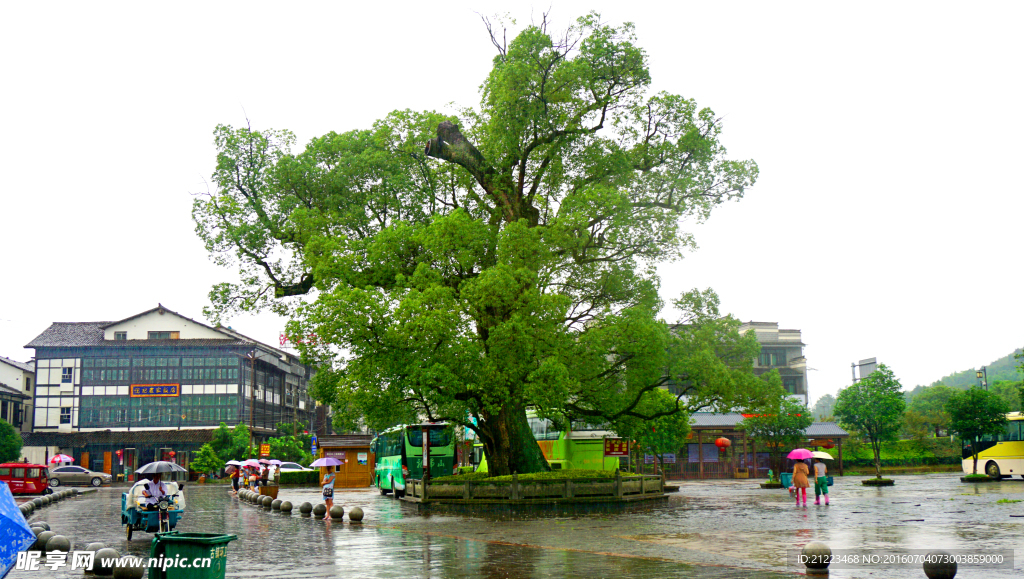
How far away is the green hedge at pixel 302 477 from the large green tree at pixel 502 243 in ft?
96.5

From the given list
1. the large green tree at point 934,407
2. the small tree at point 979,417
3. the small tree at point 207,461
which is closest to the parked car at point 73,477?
the small tree at point 207,461

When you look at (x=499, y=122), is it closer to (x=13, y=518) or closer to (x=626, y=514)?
(x=626, y=514)

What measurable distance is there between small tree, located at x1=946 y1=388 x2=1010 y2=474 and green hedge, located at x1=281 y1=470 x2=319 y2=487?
139ft

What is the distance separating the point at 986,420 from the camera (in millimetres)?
47000

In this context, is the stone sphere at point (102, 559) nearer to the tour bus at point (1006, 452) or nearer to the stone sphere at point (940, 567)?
the stone sphere at point (940, 567)

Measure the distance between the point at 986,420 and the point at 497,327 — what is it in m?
36.5

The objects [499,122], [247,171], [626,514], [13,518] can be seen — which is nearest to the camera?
[13,518]

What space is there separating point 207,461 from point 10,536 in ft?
208

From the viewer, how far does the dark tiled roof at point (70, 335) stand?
72062 mm

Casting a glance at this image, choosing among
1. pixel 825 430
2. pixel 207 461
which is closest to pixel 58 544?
pixel 207 461

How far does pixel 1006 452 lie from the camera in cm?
4688

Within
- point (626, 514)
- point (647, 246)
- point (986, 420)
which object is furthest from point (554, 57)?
point (986, 420)

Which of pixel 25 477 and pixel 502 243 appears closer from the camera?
pixel 502 243

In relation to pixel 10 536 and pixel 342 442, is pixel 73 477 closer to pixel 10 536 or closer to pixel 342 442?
pixel 342 442
